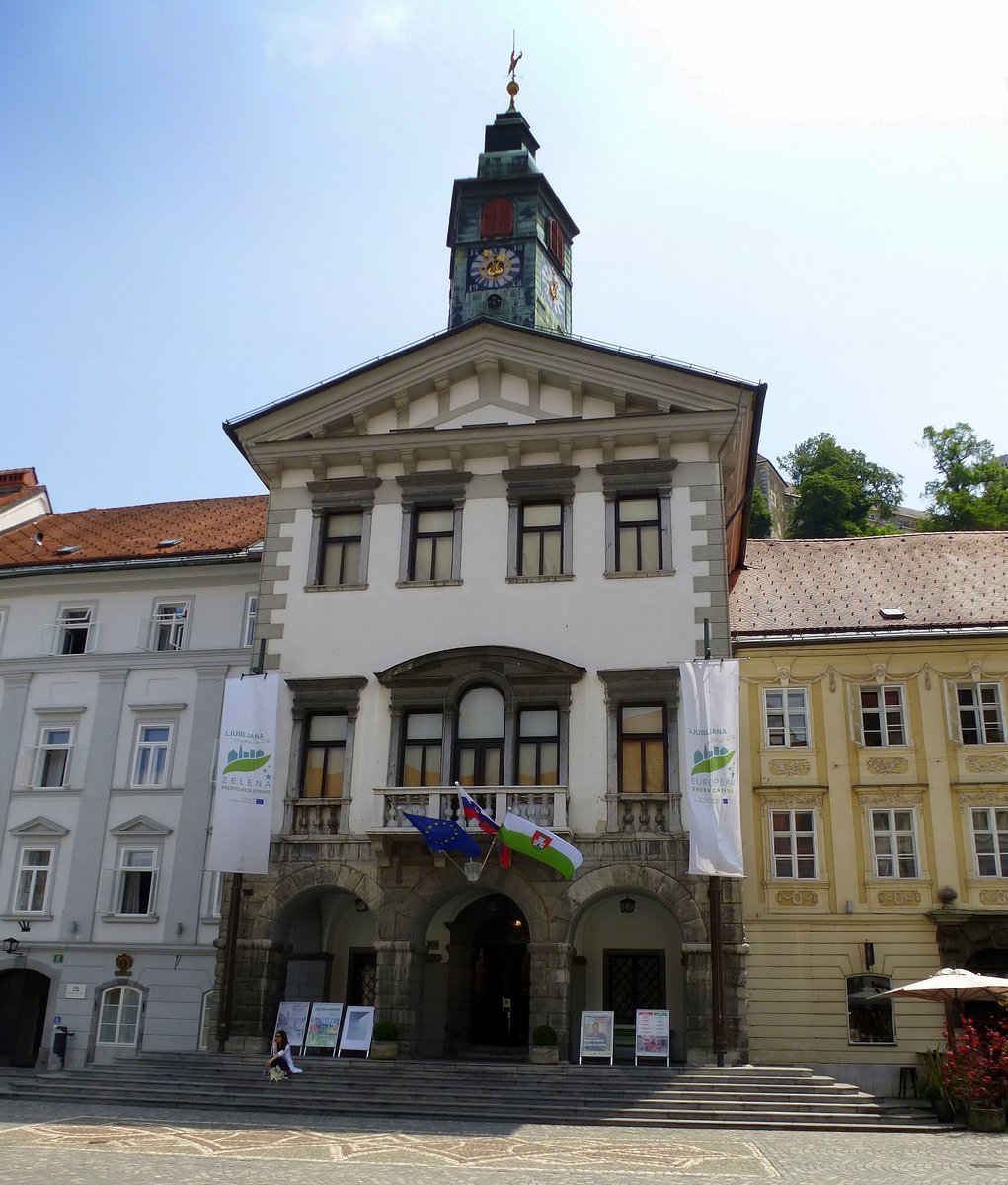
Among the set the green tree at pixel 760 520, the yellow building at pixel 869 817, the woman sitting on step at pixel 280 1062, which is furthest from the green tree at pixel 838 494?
the woman sitting on step at pixel 280 1062

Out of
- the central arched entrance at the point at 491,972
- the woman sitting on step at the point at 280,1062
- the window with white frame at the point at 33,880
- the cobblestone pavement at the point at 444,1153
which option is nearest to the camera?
the cobblestone pavement at the point at 444,1153

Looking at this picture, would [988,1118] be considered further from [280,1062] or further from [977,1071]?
[280,1062]

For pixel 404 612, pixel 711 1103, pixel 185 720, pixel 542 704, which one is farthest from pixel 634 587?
pixel 185 720

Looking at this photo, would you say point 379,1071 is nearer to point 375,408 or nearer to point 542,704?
point 542,704

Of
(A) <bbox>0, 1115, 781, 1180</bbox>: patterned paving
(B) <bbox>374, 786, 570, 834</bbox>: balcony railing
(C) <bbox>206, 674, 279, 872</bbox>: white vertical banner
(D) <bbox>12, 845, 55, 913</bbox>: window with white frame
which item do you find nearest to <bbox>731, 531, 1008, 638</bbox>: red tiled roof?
(B) <bbox>374, 786, 570, 834</bbox>: balcony railing

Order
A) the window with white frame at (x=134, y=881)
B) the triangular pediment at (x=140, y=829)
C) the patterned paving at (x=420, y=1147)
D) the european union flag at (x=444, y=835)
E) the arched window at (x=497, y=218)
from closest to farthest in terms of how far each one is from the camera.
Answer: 1. the patterned paving at (x=420, y=1147)
2. the european union flag at (x=444, y=835)
3. the window with white frame at (x=134, y=881)
4. the triangular pediment at (x=140, y=829)
5. the arched window at (x=497, y=218)

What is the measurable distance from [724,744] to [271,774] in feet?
30.1

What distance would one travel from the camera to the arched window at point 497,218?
35656 millimetres

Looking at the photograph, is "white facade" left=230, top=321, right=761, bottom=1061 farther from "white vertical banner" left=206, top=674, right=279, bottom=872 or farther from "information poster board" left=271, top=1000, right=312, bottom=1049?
"white vertical banner" left=206, top=674, right=279, bottom=872

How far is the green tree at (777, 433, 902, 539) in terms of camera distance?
186 feet

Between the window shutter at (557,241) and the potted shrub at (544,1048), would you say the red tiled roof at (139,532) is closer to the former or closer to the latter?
the window shutter at (557,241)

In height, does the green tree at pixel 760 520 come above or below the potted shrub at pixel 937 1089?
above

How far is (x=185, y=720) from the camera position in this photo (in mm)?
31391

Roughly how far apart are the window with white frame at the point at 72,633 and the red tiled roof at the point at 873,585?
1728cm
